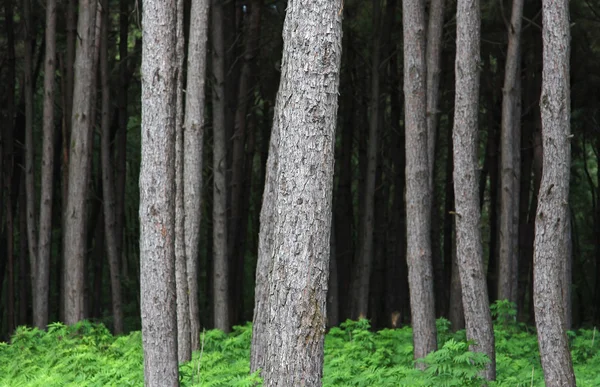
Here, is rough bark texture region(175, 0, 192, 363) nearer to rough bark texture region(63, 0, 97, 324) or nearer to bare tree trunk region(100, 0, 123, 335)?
rough bark texture region(63, 0, 97, 324)

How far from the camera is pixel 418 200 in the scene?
9734 mm

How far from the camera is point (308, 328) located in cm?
546

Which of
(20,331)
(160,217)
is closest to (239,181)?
(20,331)

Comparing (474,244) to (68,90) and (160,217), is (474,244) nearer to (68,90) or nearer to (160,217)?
(160,217)

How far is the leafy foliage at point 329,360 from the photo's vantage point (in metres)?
7.26

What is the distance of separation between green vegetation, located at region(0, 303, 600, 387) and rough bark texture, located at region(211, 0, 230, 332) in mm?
2257

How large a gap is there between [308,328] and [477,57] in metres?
5.02

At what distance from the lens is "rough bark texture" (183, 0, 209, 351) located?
10.9 m

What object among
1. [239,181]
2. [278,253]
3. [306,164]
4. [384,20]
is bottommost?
[278,253]

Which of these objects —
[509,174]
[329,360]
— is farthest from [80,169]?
[509,174]

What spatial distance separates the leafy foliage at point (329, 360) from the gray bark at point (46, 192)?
2.20 m

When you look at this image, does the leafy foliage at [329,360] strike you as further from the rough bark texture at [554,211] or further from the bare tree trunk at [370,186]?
the bare tree trunk at [370,186]

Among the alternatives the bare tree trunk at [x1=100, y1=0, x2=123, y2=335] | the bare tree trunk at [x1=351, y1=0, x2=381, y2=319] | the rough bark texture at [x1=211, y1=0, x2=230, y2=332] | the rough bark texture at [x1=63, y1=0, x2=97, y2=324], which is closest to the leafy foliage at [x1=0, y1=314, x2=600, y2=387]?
the rough bark texture at [x1=63, y1=0, x2=97, y2=324]

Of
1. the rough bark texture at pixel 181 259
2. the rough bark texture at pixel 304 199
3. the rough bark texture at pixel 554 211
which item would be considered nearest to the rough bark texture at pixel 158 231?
the rough bark texture at pixel 181 259
